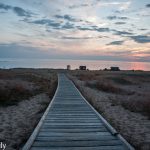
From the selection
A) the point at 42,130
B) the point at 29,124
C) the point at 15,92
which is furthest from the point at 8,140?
→ the point at 15,92

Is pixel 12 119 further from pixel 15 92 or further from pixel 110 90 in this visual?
pixel 110 90

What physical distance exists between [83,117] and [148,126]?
2.49m

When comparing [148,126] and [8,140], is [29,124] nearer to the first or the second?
[8,140]

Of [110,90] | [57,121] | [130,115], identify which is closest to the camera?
[57,121]

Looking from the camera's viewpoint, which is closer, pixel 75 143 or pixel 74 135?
pixel 75 143

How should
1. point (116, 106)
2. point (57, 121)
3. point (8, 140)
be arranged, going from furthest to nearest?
point (116, 106) < point (57, 121) < point (8, 140)

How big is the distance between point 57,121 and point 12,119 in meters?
2.82

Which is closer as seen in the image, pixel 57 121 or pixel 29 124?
pixel 57 121

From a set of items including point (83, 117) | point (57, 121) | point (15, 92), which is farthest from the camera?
point (15, 92)

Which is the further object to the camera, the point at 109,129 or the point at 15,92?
the point at 15,92

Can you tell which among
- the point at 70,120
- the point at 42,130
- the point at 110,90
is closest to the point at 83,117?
the point at 70,120

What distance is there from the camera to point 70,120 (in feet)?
33.1

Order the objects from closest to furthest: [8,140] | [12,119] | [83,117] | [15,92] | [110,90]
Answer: [8,140] < [83,117] < [12,119] < [15,92] < [110,90]

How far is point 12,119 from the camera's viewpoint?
11.8 m
